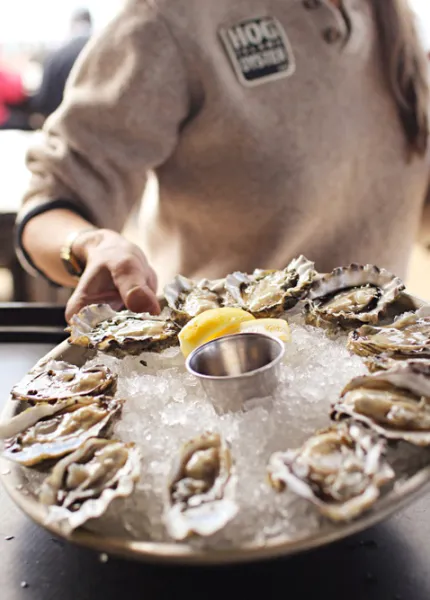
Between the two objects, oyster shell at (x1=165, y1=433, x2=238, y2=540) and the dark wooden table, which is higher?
oyster shell at (x1=165, y1=433, x2=238, y2=540)

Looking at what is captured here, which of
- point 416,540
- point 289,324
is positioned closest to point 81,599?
point 416,540

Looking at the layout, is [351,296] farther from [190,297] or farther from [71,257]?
[71,257]

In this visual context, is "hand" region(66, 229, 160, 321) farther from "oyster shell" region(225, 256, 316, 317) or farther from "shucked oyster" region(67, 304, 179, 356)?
"oyster shell" region(225, 256, 316, 317)

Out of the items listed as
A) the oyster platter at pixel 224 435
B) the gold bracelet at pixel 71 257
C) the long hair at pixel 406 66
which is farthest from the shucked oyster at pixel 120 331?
the long hair at pixel 406 66

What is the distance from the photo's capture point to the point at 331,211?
4.21 feet

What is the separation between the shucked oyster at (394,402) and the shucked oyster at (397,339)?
0.15 ft

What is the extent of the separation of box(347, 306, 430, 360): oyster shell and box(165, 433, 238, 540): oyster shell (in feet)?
0.77

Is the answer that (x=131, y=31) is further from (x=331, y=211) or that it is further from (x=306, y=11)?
(x=331, y=211)

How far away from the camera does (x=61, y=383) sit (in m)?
0.74

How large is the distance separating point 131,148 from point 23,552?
0.84 m

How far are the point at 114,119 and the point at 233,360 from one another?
2.11 ft

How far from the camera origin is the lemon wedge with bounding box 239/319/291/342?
0.79 metres

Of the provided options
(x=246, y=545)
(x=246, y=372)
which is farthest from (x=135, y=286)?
(x=246, y=545)

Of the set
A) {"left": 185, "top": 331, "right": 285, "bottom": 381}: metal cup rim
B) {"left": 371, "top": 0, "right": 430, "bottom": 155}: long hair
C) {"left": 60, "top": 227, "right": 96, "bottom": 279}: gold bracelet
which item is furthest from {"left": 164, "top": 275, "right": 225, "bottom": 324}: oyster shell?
{"left": 371, "top": 0, "right": 430, "bottom": 155}: long hair
